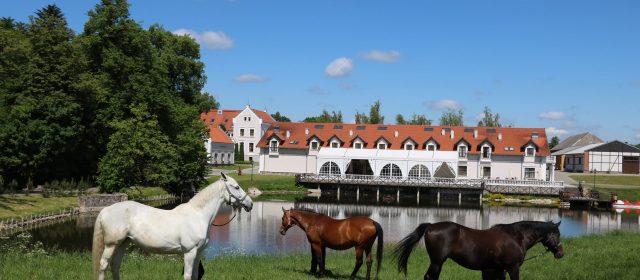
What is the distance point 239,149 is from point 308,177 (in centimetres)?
3771

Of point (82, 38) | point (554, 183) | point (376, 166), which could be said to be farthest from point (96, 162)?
point (554, 183)

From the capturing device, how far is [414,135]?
6569 centimetres

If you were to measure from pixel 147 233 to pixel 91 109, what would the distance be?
112 feet

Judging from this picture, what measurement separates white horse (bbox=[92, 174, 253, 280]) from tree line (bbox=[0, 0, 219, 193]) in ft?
99.4

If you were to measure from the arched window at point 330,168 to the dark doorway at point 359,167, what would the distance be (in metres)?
2.66

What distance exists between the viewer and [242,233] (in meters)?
26.0

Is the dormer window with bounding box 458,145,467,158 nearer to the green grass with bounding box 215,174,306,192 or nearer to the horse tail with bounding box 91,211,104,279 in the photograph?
the green grass with bounding box 215,174,306,192

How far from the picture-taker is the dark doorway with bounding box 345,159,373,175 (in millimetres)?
63781

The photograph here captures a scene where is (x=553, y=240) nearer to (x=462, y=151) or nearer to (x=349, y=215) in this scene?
(x=349, y=215)

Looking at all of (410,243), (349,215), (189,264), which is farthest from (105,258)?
(349,215)

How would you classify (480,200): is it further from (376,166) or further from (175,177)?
(175,177)

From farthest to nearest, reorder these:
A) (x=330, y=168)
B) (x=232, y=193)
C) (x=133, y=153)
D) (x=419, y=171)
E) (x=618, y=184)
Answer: (x=618, y=184), (x=330, y=168), (x=419, y=171), (x=133, y=153), (x=232, y=193)

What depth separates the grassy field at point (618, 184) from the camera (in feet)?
172

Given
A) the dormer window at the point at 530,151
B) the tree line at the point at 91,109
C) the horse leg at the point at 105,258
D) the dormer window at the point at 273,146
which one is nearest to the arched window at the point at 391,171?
the dormer window at the point at 273,146
